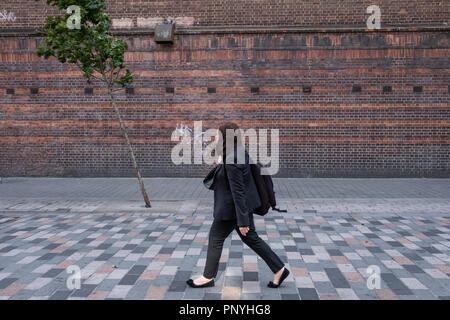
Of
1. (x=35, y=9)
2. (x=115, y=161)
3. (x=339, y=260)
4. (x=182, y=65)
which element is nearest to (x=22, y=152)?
(x=115, y=161)

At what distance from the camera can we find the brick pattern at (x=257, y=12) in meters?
12.1

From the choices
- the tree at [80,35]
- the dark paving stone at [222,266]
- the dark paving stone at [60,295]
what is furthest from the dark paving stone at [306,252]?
the tree at [80,35]

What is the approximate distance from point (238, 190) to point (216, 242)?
2.38 feet

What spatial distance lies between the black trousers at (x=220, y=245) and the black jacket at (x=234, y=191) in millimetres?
175

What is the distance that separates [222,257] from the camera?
203 inches

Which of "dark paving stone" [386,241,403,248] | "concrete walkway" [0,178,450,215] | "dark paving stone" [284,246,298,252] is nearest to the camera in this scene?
"dark paving stone" [284,246,298,252]

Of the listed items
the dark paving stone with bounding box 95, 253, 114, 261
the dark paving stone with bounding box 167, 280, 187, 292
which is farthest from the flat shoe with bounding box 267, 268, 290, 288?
the dark paving stone with bounding box 95, 253, 114, 261

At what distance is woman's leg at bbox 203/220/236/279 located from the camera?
405cm

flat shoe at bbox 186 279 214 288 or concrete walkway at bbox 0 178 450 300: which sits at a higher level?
flat shoe at bbox 186 279 214 288

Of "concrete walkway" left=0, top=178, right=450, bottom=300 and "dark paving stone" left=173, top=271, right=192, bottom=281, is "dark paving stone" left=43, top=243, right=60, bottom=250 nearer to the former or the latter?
"concrete walkway" left=0, top=178, right=450, bottom=300

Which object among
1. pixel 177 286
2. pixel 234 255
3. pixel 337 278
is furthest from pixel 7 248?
pixel 337 278

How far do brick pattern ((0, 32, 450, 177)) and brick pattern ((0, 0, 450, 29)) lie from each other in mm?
528

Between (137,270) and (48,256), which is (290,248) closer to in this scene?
(137,270)

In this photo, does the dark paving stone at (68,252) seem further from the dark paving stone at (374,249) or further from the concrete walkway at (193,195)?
the dark paving stone at (374,249)
